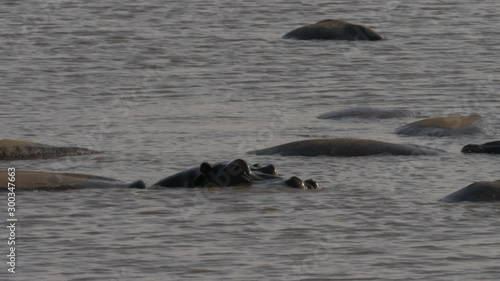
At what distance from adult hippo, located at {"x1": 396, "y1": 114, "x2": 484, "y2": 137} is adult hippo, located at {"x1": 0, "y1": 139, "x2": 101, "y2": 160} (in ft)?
10.8

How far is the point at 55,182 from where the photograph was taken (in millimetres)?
13961

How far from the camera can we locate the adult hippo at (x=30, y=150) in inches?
611

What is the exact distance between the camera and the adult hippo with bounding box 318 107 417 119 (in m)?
18.3

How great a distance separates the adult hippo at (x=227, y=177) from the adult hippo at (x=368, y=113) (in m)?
4.13

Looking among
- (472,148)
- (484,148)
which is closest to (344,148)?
(472,148)

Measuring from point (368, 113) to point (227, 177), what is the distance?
455 cm

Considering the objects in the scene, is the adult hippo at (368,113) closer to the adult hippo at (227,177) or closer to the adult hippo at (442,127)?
the adult hippo at (442,127)

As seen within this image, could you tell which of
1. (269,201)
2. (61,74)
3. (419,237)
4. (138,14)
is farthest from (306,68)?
(419,237)

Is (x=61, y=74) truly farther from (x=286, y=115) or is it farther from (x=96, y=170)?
(x=96, y=170)

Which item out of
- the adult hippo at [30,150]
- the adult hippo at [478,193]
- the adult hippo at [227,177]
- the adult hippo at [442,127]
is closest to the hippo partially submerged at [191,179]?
the adult hippo at [227,177]

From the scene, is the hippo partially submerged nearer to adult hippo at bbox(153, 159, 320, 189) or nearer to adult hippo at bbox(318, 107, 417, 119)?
adult hippo at bbox(153, 159, 320, 189)

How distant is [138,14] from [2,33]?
3658mm

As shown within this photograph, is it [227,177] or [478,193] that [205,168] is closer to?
[227,177]

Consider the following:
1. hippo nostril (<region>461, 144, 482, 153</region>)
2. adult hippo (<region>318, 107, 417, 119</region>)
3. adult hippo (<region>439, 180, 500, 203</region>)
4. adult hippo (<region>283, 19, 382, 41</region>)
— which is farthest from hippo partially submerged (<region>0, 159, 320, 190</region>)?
adult hippo (<region>283, 19, 382, 41</region>)
